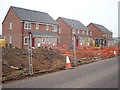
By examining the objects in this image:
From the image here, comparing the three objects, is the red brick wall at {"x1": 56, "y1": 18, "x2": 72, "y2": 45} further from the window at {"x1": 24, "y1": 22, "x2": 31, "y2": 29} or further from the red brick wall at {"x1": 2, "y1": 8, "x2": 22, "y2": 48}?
the red brick wall at {"x1": 2, "y1": 8, "x2": 22, "y2": 48}

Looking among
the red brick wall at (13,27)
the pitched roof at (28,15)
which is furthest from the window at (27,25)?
the red brick wall at (13,27)

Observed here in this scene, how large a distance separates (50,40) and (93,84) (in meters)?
26.8

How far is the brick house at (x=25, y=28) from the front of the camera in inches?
1133

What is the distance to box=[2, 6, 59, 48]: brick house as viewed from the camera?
28786 mm

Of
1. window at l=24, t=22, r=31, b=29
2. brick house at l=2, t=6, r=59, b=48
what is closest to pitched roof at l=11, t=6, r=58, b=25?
brick house at l=2, t=6, r=59, b=48

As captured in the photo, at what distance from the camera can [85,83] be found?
22.1ft

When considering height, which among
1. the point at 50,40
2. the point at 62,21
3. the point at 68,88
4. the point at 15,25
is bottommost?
the point at 68,88

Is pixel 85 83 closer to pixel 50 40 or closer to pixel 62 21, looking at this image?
pixel 50 40

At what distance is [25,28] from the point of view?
96.1ft

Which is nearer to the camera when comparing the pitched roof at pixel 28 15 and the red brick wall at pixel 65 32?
the pitched roof at pixel 28 15

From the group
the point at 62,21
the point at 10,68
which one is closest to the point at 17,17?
the point at 62,21

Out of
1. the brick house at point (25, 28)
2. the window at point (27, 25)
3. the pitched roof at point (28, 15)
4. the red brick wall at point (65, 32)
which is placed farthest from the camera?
the red brick wall at point (65, 32)

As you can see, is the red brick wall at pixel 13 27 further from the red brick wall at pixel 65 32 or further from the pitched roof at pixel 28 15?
the red brick wall at pixel 65 32

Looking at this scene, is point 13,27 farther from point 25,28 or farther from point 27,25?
point 27,25
